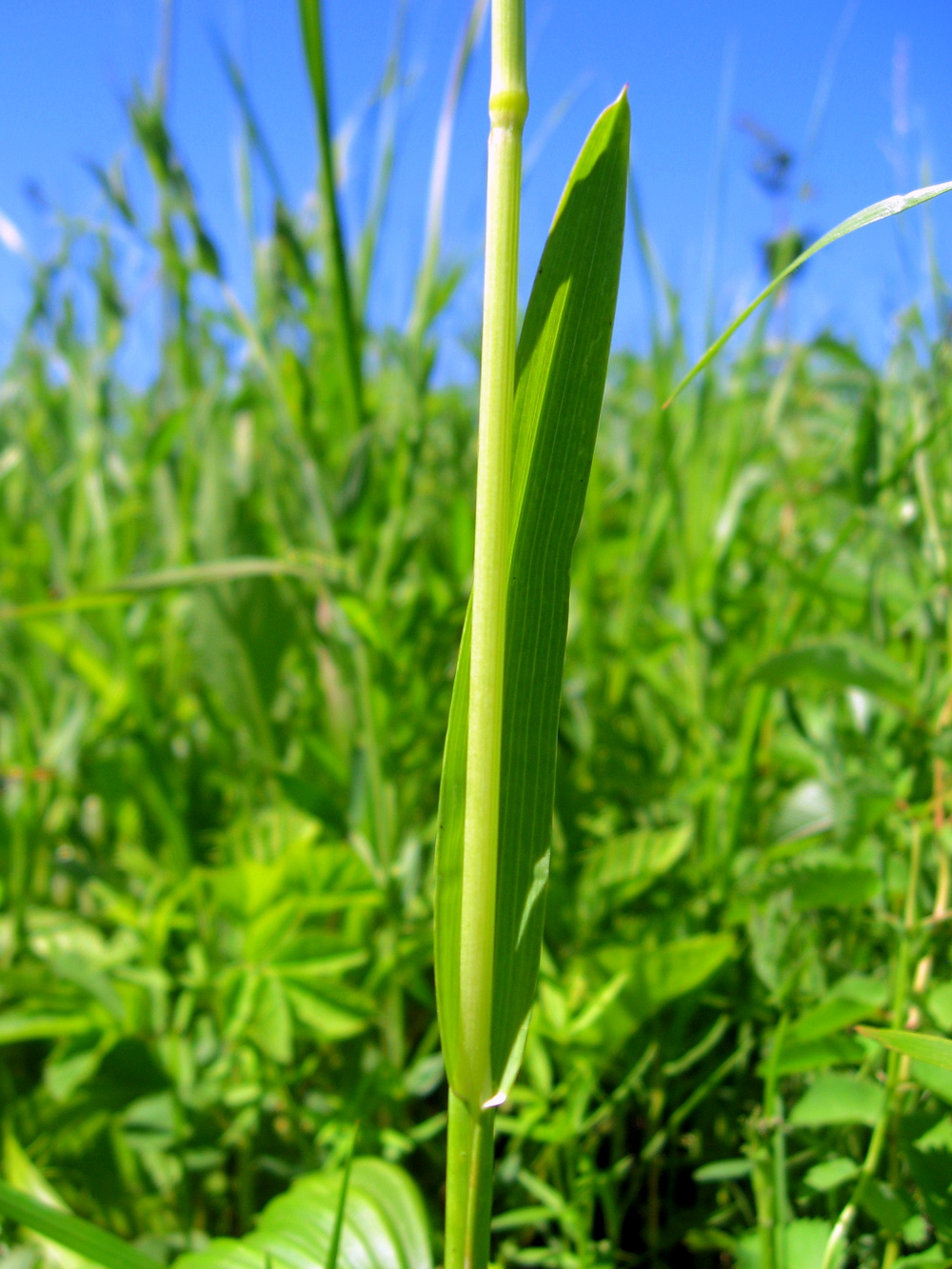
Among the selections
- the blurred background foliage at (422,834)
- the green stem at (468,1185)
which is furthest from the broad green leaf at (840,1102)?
the green stem at (468,1185)

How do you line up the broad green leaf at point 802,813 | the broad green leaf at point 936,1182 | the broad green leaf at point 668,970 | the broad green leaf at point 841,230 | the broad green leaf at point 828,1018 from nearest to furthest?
the broad green leaf at point 841,230
the broad green leaf at point 936,1182
the broad green leaf at point 828,1018
the broad green leaf at point 668,970
the broad green leaf at point 802,813

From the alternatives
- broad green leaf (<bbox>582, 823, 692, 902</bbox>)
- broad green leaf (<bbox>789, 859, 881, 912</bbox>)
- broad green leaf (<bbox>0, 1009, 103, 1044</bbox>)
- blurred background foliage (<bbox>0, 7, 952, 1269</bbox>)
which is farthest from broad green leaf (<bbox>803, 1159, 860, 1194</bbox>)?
broad green leaf (<bbox>0, 1009, 103, 1044</bbox>)

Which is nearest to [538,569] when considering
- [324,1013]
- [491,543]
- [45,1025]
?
[491,543]

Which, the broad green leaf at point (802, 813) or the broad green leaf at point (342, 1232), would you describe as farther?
the broad green leaf at point (802, 813)

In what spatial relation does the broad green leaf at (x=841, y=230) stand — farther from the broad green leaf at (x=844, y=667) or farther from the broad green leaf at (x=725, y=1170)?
the broad green leaf at (x=725, y=1170)

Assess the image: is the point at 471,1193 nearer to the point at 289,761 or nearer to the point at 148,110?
the point at 289,761

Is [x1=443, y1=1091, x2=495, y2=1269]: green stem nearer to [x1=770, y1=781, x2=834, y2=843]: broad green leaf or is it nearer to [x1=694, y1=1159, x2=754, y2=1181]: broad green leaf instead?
[x1=694, y1=1159, x2=754, y2=1181]: broad green leaf
